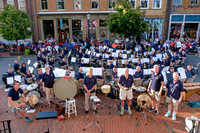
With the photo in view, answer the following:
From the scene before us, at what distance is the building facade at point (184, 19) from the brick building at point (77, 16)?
4.22 feet

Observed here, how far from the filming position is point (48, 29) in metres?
A: 26.5

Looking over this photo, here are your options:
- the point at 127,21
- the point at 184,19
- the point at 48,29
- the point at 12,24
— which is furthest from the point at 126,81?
the point at 48,29

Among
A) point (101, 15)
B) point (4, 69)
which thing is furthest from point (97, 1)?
point (4, 69)

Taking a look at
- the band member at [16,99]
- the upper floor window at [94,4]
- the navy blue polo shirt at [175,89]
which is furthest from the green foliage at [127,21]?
the band member at [16,99]

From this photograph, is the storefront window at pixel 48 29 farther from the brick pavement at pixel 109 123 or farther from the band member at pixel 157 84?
the band member at pixel 157 84

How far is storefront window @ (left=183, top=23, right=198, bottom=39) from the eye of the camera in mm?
24188

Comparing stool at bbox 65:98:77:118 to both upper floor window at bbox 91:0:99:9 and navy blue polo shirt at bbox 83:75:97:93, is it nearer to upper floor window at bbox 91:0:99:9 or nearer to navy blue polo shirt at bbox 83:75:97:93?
navy blue polo shirt at bbox 83:75:97:93

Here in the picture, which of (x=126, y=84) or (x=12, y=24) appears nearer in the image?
(x=126, y=84)

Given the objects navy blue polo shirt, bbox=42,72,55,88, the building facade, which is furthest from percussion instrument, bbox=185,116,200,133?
the building facade

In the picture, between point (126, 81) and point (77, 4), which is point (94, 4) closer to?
point (77, 4)

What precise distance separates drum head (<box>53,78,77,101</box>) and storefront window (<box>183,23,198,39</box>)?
22.7 metres

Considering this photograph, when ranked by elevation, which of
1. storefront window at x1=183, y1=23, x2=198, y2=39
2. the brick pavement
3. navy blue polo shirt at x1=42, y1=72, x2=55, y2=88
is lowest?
the brick pavement

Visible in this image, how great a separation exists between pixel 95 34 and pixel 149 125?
68.9 ft

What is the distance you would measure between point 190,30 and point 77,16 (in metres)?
17.0
